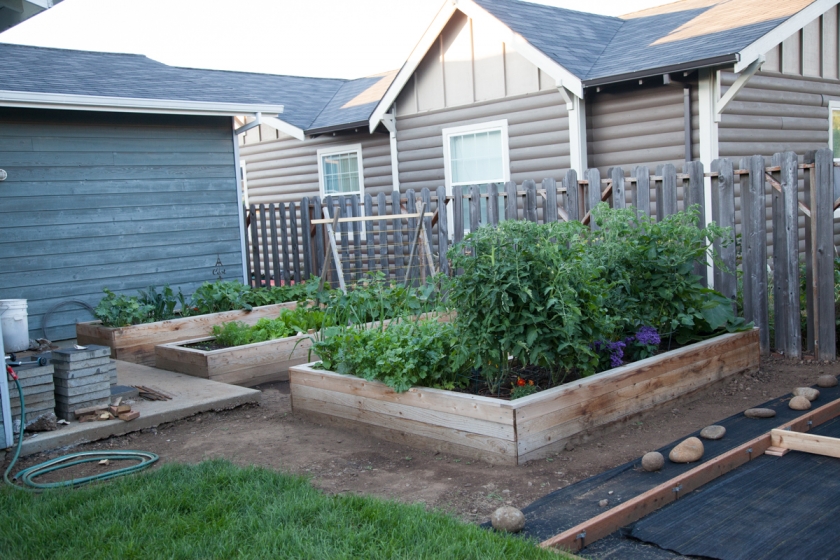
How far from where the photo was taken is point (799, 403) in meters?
4.74

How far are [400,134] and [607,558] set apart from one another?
34.2 ft

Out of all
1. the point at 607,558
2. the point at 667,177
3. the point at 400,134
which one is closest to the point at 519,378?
the point at 607,558

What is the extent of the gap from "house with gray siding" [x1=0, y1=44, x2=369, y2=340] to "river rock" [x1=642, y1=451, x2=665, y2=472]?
7.22 metres

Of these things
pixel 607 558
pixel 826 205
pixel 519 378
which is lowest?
pixel 607 558

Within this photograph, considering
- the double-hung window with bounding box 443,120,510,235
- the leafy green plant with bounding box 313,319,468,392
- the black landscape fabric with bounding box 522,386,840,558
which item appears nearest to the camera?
the black landscape fabric with bounding box 522,386,840,558

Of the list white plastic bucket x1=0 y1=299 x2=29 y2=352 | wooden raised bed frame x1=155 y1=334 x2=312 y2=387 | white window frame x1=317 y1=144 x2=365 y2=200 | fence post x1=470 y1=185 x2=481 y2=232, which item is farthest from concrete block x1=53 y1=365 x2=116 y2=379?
white window frame x1=317 y1=144 x2=365 y2=200

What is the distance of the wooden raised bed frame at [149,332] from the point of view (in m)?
7.63

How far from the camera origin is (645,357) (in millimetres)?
5246

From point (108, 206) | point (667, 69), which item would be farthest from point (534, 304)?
point (108, 206)

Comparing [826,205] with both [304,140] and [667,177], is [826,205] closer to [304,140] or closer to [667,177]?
[667,177]

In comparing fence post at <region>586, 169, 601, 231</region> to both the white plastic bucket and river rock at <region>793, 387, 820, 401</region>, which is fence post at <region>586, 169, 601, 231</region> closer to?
river rock at <region>793, 387, 820, 401</region>

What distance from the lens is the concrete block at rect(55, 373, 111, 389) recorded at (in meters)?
5.20

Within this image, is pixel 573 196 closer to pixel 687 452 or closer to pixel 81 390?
pixel 687 452

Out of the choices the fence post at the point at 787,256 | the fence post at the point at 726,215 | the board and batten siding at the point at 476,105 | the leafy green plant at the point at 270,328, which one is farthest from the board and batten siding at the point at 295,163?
the fence post at the point at 787,256
